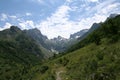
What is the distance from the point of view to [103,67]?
242ft

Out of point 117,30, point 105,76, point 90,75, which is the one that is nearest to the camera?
point 105,76

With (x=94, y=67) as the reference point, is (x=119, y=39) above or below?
above

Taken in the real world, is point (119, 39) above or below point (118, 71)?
above

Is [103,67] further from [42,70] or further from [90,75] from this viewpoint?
[42,70]

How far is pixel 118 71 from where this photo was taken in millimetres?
67125

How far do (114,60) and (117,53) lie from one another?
517 centimetres

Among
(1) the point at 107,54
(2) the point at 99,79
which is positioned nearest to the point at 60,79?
(1) the point at 107,54

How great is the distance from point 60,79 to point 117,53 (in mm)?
23993

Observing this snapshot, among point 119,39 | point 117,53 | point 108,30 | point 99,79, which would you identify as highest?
point 108,30

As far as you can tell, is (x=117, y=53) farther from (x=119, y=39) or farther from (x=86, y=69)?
(x=119, y=39)

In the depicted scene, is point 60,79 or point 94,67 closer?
point 94,67

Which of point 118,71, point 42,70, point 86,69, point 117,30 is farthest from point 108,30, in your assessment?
point 118,71

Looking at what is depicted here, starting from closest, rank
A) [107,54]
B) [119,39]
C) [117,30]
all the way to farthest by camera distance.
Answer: [107,54], [119,39], [117,30]

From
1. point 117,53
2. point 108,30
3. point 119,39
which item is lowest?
point 117,53
